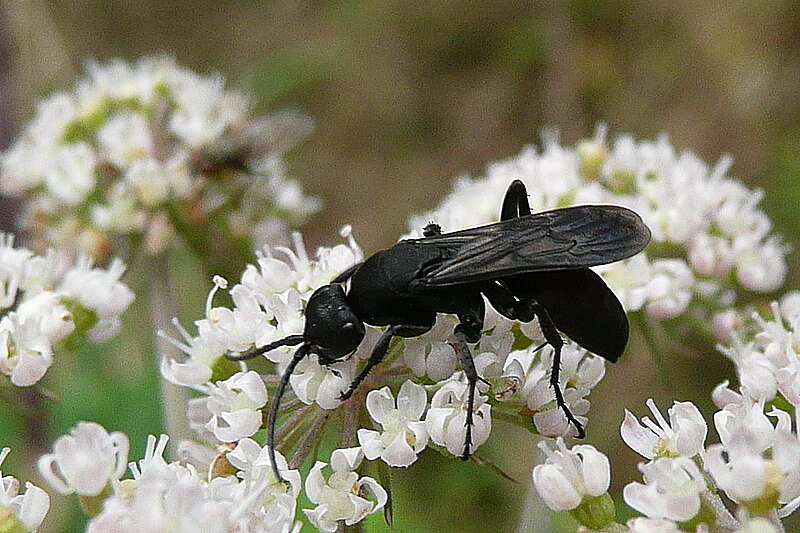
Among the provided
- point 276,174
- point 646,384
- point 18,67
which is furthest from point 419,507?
point 18,67

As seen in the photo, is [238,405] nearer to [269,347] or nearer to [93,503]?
[269,347]

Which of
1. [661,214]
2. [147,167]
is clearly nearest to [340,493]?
[661,214]

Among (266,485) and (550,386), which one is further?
(550,386)

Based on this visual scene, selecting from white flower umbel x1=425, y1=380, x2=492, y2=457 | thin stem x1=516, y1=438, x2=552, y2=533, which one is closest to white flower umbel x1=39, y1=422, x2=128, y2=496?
white flower umbel x1=425, y1=380, x2=492, y2=457

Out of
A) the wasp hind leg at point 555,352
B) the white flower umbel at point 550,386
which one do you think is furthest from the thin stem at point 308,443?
the wasp hind leg at point 555,352

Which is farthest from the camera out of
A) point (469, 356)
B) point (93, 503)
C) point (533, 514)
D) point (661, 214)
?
point (533, 514)

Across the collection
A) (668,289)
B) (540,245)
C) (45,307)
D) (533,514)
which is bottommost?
(533,514)

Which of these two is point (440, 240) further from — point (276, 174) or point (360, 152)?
point (360, 152)

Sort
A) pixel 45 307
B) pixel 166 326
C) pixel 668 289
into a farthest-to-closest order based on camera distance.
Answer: pixel 166 326, pixel 668 289, pixel 45 307
